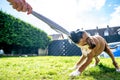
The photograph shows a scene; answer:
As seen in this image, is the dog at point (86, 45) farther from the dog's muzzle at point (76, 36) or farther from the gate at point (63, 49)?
the gate at point (63, 49)

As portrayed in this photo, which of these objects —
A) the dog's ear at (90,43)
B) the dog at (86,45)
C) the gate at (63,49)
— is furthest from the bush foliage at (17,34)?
the dog's ear at (90,43)

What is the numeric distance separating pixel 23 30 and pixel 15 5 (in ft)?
86.3

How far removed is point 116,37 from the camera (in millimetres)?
35312

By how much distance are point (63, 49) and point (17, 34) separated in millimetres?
10109

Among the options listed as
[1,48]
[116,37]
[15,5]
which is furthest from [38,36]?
[15,5]

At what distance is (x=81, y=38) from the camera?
4.41m

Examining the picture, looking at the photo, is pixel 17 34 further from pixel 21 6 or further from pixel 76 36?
pixel 21 6

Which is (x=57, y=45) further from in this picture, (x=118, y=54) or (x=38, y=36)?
(x=118, y=54)

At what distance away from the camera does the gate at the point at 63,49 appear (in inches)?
1297

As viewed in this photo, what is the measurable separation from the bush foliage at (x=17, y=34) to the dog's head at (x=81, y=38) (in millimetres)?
20788

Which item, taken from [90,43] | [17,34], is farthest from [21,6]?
[17,34]

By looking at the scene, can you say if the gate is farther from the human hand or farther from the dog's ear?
the human hand

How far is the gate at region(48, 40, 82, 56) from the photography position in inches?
1297

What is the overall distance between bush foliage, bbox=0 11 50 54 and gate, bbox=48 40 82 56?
3542 mm
